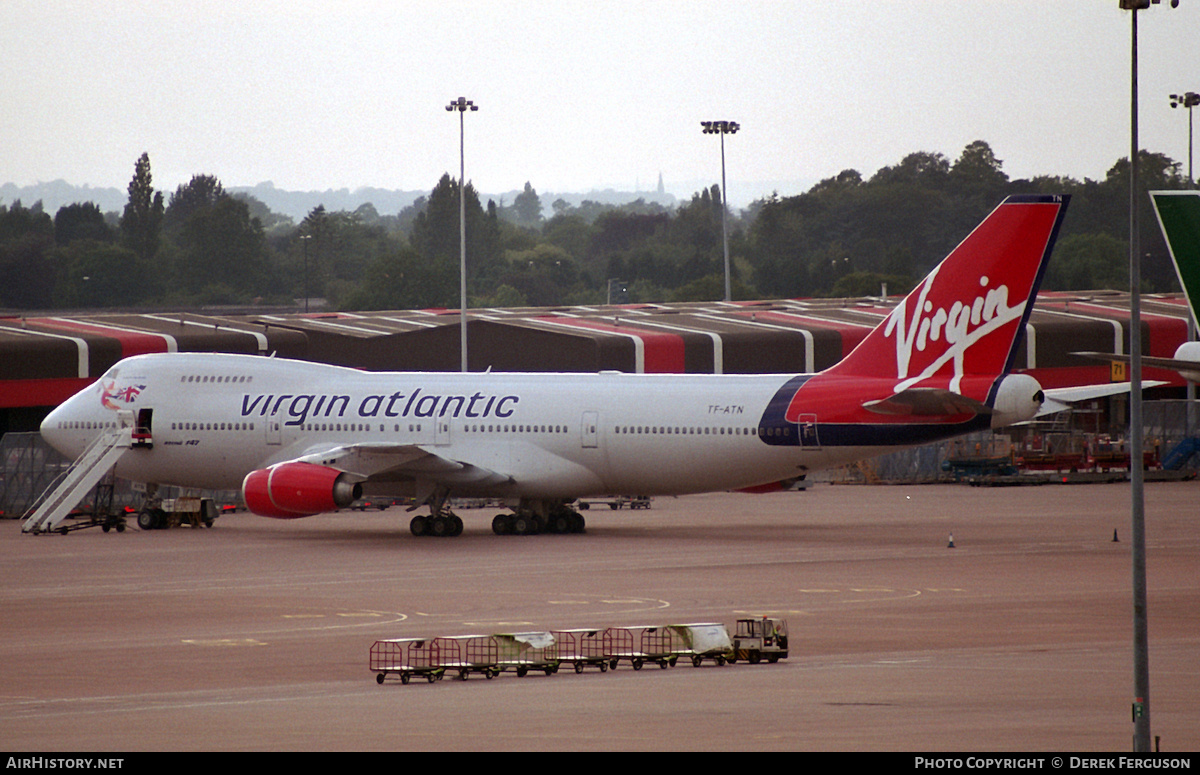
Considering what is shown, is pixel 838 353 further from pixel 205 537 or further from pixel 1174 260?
pixel 1174 260

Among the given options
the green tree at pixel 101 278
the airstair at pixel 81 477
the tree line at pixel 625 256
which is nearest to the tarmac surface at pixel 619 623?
the airstair at pixel 81 477

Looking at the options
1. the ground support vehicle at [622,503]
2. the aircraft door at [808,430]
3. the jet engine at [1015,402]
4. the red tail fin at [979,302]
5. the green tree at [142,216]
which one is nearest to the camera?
the jet engine at [1015,402]

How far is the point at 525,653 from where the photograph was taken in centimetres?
2467

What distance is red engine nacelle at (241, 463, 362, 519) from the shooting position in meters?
43.9

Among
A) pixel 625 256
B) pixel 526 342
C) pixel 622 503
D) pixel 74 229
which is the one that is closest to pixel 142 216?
pixel 74 229

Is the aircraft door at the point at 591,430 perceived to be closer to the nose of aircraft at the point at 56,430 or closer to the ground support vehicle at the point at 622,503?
the ground support vehicle at the point at 622,503

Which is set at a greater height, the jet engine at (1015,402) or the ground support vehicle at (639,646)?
the jet engine at (1015,402)

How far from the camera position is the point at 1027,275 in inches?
1630

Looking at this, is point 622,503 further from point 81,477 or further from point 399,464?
point 81,477

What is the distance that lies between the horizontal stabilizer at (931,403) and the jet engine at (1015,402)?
0.99ft

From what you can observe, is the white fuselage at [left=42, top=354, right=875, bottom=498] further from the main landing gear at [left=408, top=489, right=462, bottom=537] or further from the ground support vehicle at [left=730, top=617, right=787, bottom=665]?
the ground support vehicle at [left=730, top=617, right=787, bottom=665]

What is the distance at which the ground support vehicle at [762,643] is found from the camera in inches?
993
